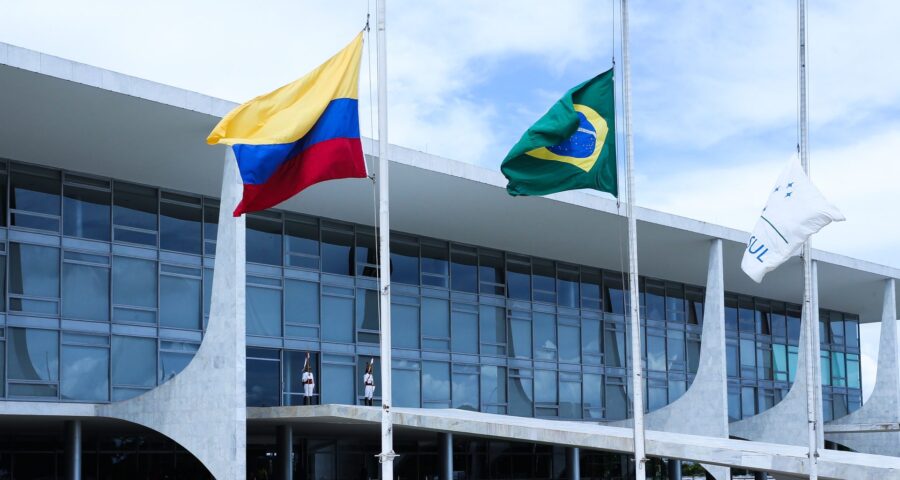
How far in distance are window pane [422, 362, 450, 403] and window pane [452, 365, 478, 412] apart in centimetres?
31

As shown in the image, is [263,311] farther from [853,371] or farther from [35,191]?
[853,371]

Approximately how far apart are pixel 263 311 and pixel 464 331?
736 cm

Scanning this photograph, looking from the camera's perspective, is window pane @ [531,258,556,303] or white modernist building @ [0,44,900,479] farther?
window pane @ [531,258,556,303]

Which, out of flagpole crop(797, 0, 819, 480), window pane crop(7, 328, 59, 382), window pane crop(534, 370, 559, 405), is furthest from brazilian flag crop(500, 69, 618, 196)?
window pane crop(534, 370, 559, 405)

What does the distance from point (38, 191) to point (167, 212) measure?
3176mm

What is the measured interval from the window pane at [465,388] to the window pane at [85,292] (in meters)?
11.3

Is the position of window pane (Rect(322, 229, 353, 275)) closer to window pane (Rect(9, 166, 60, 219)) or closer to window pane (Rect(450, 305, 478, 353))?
window pane (Rect(450, 305, 478, 353))

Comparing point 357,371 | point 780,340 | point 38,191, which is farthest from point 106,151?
point 780,340

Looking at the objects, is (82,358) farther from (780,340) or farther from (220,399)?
(780,340)

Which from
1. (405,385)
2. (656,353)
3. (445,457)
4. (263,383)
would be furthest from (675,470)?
(263,383)

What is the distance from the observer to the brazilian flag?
16.1 metres

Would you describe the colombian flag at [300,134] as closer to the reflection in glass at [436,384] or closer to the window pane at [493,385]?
the reflection in glass at [436,384]

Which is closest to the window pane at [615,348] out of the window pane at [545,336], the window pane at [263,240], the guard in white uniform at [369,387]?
the window pane at [545,336]

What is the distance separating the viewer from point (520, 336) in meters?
36.6
